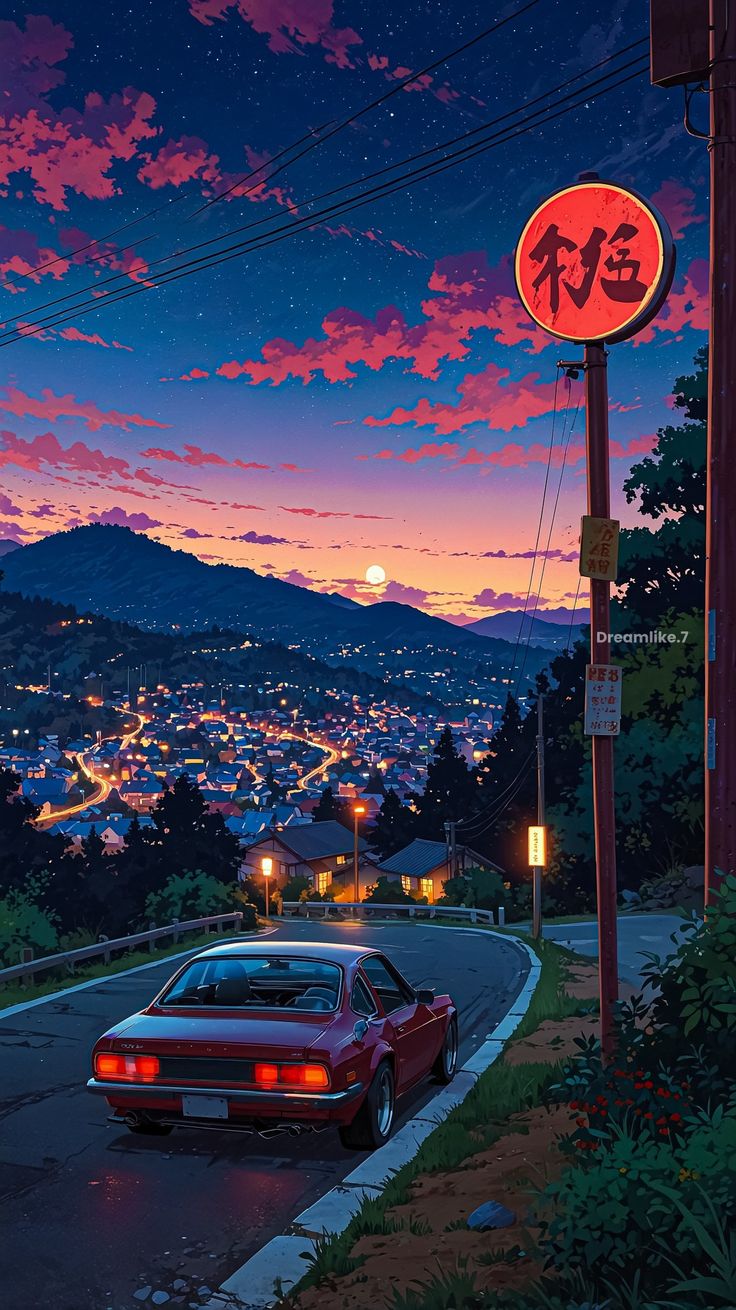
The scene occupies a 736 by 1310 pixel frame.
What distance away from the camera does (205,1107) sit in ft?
23.9

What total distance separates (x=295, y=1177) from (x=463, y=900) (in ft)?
175

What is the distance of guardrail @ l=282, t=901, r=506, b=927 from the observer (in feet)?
161

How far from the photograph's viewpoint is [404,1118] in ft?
29.5

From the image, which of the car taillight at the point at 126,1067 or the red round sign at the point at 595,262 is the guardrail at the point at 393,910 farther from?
the red round sign at the point at 595,262

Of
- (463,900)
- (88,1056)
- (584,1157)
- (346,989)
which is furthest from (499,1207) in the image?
(463,900)

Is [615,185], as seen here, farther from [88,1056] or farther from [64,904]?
[64,904]

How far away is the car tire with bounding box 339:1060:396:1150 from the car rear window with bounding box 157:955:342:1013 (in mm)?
614

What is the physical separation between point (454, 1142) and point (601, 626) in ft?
11.8

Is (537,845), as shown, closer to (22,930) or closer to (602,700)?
(22,930)

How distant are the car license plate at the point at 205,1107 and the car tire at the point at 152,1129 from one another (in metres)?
0.82

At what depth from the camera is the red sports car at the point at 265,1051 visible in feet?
23.6

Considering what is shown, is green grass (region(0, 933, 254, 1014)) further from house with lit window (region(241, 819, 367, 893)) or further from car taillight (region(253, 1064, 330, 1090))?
house with lit window (region(241, 819, 367, 893))

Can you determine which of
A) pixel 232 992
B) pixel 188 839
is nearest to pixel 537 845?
pixel 232 992

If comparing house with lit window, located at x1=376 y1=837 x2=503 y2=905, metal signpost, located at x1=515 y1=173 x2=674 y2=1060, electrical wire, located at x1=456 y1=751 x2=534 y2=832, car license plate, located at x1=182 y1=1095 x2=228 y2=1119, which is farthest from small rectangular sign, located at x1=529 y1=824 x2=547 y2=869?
house with lit window, located at x1=376 y1=837 x2=503 y2=905
